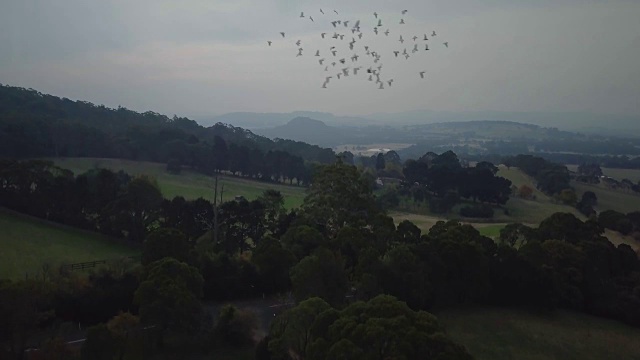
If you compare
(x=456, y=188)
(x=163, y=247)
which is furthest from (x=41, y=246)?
(x=456, y=188)

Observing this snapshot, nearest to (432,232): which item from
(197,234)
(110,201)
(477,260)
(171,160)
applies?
(477,260)

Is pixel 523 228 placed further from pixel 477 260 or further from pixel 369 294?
pixel 369 294

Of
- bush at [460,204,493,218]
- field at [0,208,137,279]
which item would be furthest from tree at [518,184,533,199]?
field at [0,208,137,279]

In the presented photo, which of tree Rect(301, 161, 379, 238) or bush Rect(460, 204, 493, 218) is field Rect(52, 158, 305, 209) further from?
bush Rect(460, 204, 493, 218)

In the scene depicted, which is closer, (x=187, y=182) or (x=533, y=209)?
(x=533, y=209)

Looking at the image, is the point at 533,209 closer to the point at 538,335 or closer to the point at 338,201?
the point at 338,201
